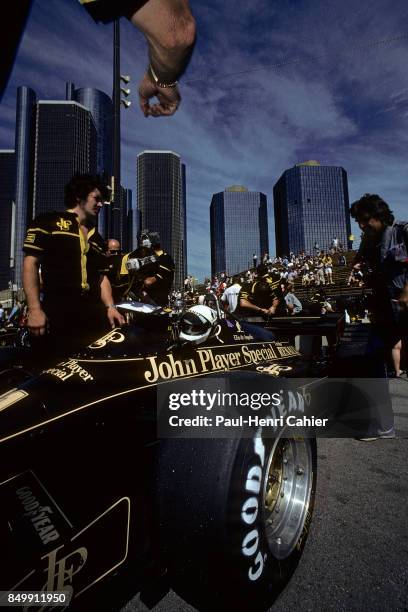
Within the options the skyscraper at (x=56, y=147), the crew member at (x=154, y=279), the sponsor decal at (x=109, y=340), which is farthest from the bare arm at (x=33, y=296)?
the skyscraper at (x=56, y=147)

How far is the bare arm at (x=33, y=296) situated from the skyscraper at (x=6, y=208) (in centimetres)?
14148

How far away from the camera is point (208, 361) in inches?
65.4

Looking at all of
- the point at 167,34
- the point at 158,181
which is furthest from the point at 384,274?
the point at 158,181

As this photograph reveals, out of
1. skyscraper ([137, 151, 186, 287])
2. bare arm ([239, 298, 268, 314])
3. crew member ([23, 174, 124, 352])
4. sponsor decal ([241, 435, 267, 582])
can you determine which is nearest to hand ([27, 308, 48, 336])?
crew member ([23, 174, 124, 352])

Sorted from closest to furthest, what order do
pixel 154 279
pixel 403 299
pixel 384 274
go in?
pixel 403 299
pixel 384 274
pixel 154 279

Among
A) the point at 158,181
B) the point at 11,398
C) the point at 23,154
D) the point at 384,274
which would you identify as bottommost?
the point at 11,398

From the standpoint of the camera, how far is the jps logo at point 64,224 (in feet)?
7.57

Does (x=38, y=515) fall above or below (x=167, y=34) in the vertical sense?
below

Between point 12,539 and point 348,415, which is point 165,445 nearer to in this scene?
point 12,539

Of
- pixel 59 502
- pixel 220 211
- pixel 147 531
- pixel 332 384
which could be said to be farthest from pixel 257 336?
pixel 220 211

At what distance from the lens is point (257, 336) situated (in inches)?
87.8

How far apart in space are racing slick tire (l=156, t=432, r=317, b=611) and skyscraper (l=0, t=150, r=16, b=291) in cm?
14285

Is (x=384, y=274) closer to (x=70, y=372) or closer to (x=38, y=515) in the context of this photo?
(x=70, y=372)

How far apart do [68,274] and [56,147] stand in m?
63.6
